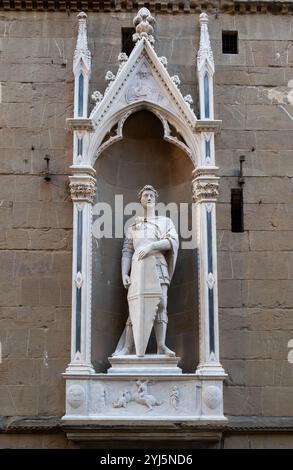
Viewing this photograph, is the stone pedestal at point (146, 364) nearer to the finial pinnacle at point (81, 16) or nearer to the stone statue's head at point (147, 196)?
the stone statue's head at point (147, 196)

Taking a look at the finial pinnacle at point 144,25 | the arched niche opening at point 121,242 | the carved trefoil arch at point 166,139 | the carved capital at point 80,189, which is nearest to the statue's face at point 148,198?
the arched niche opening at point 121,242

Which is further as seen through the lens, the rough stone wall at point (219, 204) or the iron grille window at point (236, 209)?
the iron grille window at point (236, 209)

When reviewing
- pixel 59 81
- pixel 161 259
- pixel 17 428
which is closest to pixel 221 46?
pixel 59 81

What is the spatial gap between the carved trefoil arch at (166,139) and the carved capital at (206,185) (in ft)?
0.04

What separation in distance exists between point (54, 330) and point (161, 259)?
1.62 m

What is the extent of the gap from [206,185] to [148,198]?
77 cm

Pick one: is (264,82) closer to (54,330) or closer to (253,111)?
(253,111)

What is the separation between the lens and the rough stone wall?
1176 centimetres

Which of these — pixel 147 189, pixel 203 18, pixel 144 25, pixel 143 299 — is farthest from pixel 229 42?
pixel 143 299

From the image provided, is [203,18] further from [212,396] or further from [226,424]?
[226,424]

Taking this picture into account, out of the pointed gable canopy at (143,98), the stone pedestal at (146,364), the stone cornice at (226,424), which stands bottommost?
the stone cornice at (226,424)

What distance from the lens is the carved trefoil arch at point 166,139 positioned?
11.4m

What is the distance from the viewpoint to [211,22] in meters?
13.3

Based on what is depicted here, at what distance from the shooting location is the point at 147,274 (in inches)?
468
